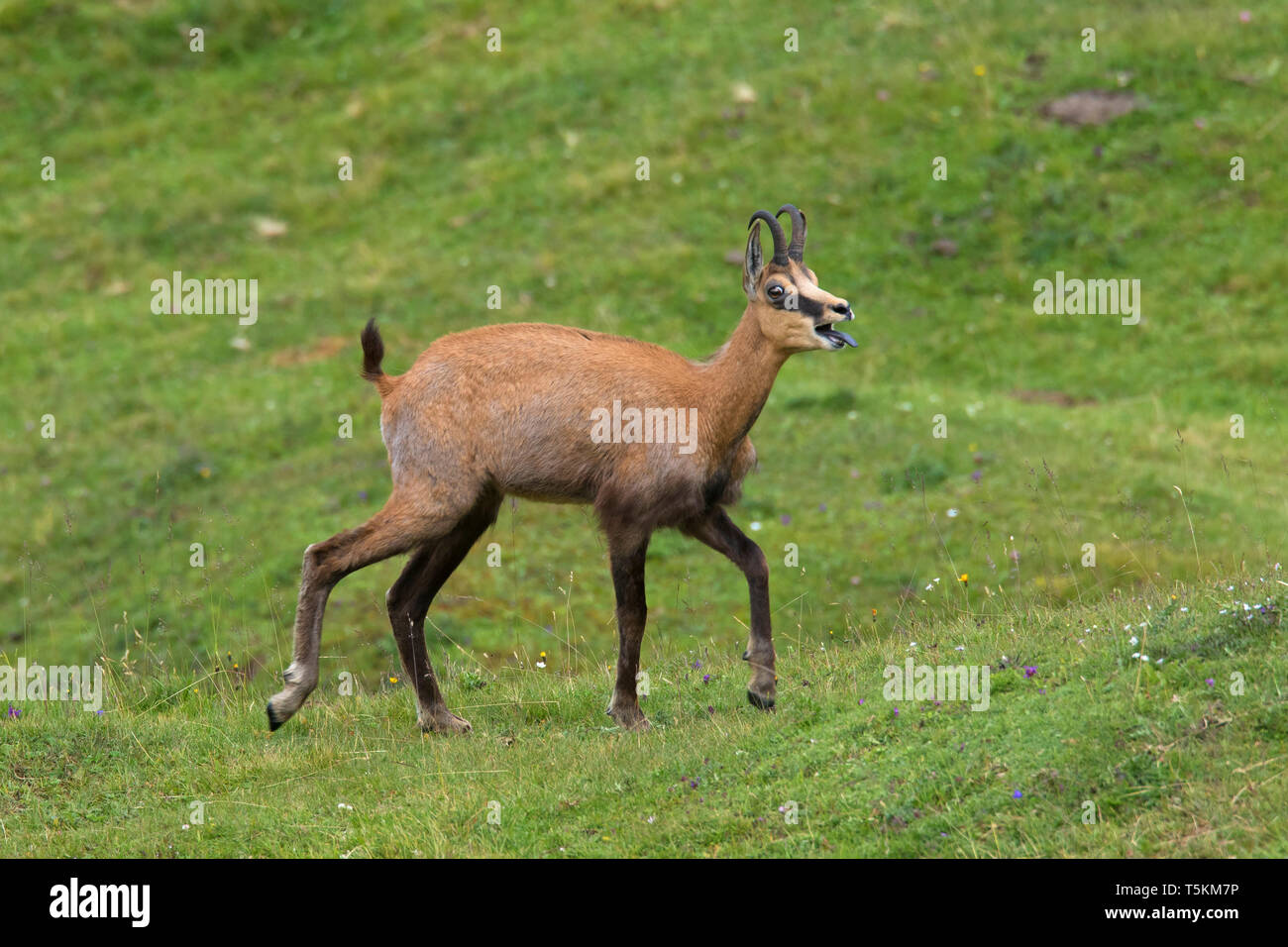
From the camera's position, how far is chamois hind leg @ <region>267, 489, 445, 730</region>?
8.75 meters

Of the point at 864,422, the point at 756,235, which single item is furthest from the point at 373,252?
the point at 756,235

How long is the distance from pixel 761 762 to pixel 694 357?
12538 millimetres

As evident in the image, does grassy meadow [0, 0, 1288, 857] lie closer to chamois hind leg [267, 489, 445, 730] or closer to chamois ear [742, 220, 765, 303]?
chamois hind leg [267, 489, 445, 730]

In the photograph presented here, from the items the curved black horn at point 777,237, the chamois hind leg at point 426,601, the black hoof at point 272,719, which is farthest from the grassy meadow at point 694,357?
the curved black horn at point 777,237

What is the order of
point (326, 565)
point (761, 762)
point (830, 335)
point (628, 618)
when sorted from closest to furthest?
point (761, 762), point (830, 335), point (628, 618), point (326, 565)

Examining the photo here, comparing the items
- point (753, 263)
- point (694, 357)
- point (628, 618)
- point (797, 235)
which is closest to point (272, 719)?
point (628, 618)

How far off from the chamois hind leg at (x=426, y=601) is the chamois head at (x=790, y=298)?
2.07 meters

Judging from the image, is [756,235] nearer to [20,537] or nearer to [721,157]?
[20,537]

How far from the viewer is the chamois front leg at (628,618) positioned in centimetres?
869

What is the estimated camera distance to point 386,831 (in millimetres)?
7223

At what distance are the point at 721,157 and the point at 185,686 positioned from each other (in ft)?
50.9

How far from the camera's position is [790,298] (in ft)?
28.2

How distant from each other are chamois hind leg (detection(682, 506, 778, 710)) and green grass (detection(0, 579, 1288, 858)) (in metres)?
0.22

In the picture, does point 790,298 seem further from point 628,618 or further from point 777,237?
point 628,618
